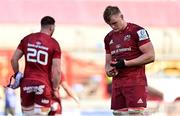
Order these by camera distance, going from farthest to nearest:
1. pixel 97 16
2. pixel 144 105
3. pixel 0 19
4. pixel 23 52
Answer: pixel 97 16, pixel 0 19, pixel 23 52, pixel 144 105

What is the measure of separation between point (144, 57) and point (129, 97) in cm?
39

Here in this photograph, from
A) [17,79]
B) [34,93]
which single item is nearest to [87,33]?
[34,93]

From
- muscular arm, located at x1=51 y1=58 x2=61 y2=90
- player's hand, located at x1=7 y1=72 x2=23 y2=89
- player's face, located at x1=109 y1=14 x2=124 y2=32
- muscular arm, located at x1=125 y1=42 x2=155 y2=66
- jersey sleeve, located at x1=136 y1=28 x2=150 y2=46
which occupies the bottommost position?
player's hand, located at x1=7 y1=72 x2=23 y2=89

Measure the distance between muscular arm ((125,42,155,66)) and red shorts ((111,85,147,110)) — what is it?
0.23m

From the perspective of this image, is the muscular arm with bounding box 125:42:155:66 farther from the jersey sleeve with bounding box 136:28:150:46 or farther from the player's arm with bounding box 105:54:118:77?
the player's arm with bounding box 105:54:118:77

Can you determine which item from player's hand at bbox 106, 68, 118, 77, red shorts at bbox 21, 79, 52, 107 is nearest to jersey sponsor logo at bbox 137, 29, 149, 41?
player's hand at bbox 106, 68, 118, 77

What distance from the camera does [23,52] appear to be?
646 cm

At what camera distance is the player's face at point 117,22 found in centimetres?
551

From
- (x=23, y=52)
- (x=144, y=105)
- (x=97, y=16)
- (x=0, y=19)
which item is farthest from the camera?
(x=97, y=16)

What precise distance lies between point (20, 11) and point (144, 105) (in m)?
16.7

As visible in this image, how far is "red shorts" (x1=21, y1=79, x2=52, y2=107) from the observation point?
21.2ft

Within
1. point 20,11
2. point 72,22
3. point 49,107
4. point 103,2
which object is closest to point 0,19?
point 20,11

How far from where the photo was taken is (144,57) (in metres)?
5.51

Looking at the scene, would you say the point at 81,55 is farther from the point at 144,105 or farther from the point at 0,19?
the point at 144,105
